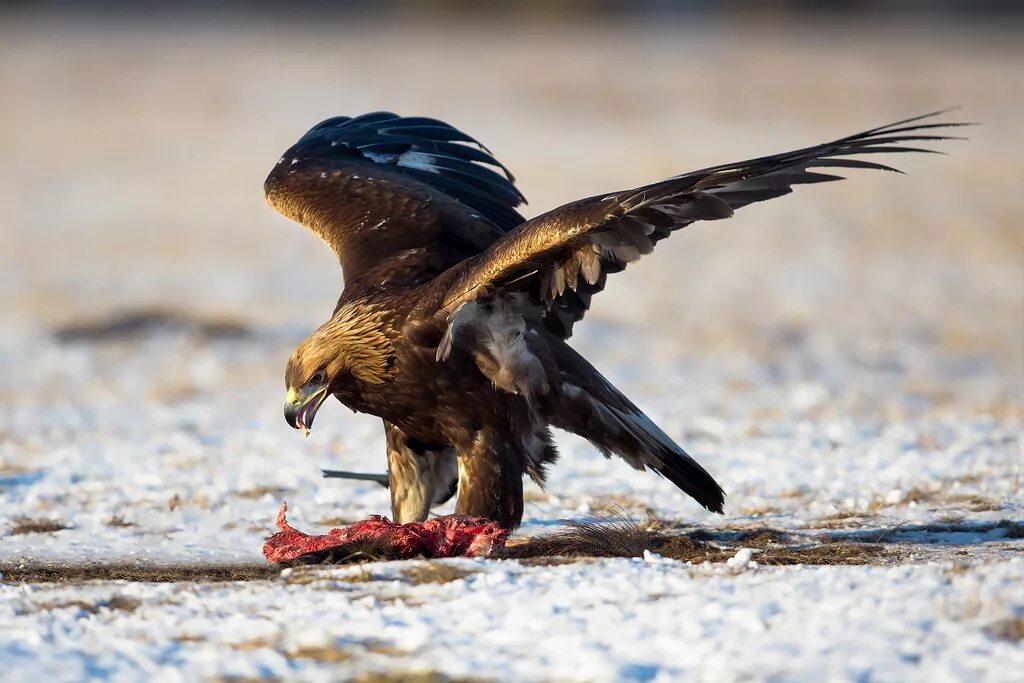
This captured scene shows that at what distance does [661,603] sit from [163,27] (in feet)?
142

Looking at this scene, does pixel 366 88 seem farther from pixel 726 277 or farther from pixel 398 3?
pixel 398 3

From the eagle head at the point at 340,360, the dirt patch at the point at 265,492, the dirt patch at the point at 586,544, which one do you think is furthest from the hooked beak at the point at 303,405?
the dirt patch at the point at 265,492

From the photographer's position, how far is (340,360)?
6949 millimetres

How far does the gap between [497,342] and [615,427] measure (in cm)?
83

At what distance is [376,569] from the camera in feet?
19.7

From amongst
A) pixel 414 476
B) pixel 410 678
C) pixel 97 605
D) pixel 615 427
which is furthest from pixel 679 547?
pixel 97 605

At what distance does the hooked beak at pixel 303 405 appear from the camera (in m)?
6.75

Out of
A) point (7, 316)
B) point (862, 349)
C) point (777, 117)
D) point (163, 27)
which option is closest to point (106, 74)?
point (163, 27)

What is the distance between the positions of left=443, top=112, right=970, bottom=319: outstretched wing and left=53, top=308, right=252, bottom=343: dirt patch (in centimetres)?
925

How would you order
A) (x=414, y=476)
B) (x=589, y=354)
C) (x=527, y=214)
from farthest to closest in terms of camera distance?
(x=527, y=214), (x=589, y=354), (x=414, y=476)

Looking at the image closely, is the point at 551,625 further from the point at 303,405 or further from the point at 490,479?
the point at 303,405

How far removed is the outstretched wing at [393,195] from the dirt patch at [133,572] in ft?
5.35

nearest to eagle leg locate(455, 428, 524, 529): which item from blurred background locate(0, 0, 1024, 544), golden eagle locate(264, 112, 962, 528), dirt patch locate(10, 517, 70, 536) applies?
golden eagle locate(264, 112, 962, 528)

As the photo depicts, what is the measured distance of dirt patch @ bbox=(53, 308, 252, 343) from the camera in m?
15.5
